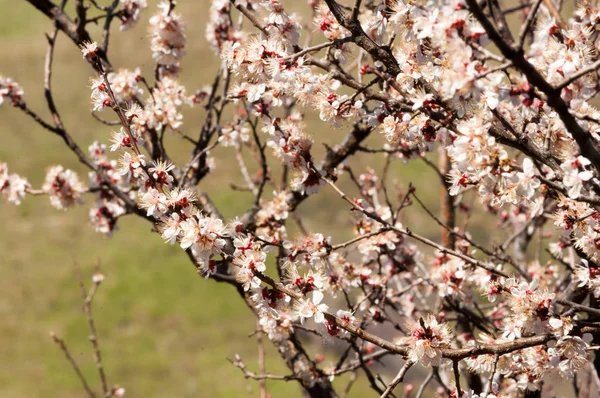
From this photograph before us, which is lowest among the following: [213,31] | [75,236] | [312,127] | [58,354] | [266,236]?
[266,236]

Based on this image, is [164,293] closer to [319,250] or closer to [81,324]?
[81,324]

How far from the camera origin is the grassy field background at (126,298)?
265 inches

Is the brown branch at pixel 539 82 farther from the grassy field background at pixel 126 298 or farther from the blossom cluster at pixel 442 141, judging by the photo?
the grassy field background at pixel 126 298

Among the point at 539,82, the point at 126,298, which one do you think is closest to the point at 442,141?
the point at 539,82

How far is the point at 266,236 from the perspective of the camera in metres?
2.75

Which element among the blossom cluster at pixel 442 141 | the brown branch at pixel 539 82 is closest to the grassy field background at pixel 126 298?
the blossom cluster at pixel 442 141

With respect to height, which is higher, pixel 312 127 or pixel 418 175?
pixel 312 127

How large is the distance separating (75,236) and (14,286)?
130 cm

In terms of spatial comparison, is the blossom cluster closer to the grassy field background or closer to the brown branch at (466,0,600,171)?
the brown branch at (466,0,600,171)

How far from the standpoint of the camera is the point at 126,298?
7895 millimetres

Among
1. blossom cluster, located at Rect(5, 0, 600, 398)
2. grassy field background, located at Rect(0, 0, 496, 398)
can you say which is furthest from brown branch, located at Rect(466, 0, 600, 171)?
grassy field background, located at Rect(0, 0, 496, 398)

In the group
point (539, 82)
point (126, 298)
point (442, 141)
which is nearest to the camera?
point (539, 82)

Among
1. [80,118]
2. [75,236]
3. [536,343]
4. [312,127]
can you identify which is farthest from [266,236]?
[80,118]

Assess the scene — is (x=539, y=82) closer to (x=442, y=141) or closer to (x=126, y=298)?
(x=442, y=141)
